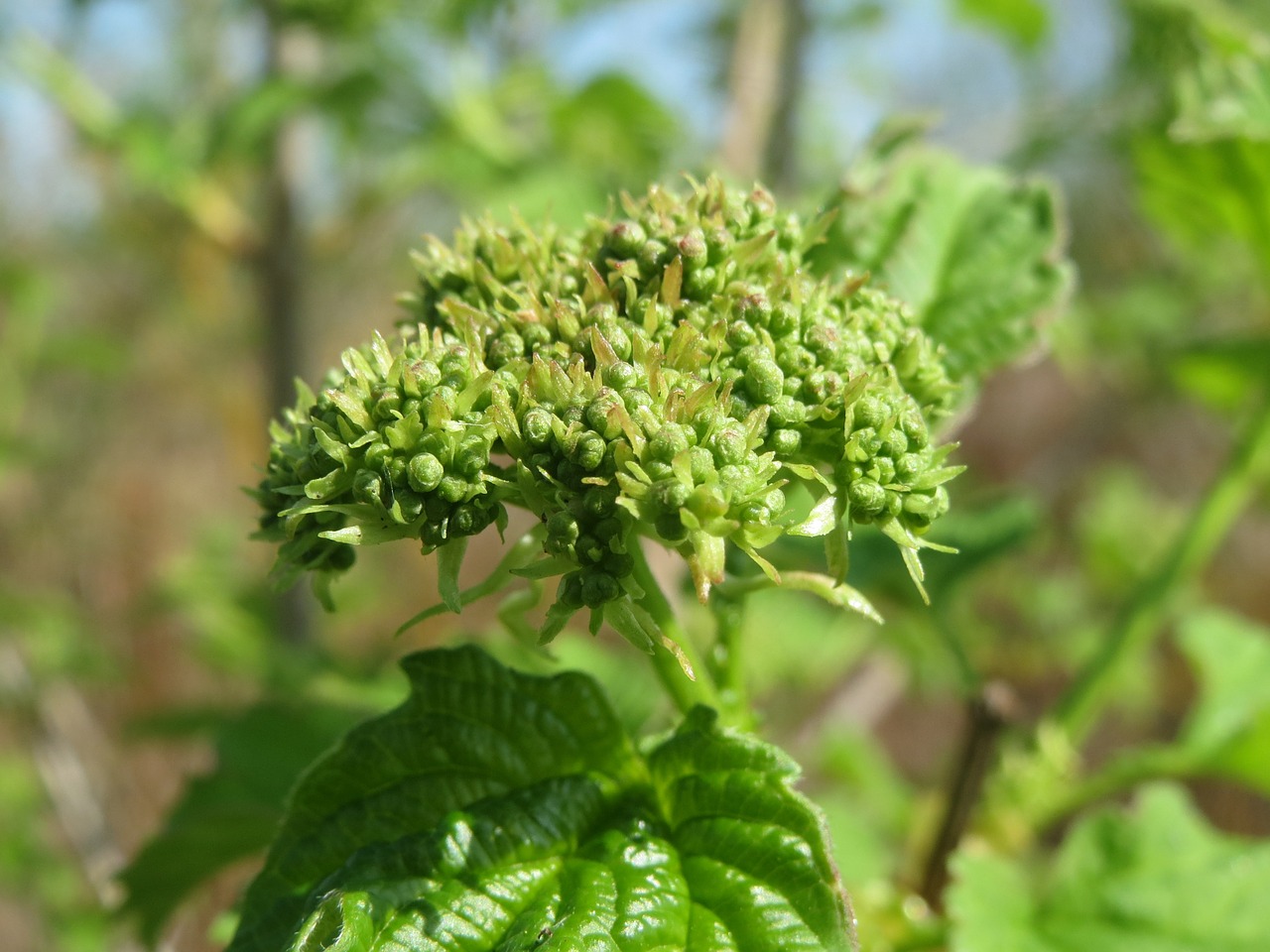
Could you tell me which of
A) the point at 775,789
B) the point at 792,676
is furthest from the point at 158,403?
the point at 775,789

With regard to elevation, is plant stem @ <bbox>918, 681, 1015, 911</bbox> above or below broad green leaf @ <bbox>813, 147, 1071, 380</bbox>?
below

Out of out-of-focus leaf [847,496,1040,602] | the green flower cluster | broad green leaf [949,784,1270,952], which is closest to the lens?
the green flower cluster

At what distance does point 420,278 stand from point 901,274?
2.34ft

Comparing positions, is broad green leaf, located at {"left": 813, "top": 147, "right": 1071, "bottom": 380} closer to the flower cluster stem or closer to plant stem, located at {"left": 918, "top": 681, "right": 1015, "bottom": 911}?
plant stem, located at {"left": 918, "top": 681, "right": 1015, "bottom": 911}

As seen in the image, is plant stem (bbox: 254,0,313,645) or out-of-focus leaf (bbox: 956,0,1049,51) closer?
out-of-focus leaf (bbox: 956,0,1049,51)

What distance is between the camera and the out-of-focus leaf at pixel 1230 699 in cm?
170

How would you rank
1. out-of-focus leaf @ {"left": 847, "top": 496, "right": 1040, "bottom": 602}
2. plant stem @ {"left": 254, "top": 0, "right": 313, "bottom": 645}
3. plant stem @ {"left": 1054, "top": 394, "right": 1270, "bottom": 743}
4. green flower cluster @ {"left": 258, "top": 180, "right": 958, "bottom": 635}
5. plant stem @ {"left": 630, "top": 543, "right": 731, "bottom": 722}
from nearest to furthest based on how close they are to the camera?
1. green flower cluster @ {"left": 258, "top": 180, "right": 958, "bottom": 635}
2. plant stem @ {"left": 630, "top": 543, "right": 731, "bottom": 722}
3. out-of-focus leaf @ {"left": 847, "top": 496, "right": 1040, "bottom": 602}
4. plant stem @ {"left": 1054, "top": 394, "right": 1270, "bottom": 743}
5. plant stem @ {"left": 254, "top": 0, "right": 313, "bottom": 645}

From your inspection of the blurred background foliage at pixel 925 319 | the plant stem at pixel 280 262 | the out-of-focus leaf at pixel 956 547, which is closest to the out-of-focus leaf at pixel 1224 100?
the blurred background foliage at pixel 925 319

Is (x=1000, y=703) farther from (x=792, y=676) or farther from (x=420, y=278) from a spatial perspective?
(x=792, y=676)

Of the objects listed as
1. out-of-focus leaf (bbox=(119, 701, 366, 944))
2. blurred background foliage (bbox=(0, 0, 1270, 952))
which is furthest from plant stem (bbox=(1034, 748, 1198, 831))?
out-of-focus leaf (bbox=(119, 701, 366, 944))

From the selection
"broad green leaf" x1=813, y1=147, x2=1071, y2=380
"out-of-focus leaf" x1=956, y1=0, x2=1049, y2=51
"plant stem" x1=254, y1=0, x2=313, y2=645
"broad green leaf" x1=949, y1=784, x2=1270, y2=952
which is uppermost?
"out-of-focus leaf" x1=956, y1=0, x2=1049, y2=51

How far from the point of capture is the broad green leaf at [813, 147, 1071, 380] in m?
1.42

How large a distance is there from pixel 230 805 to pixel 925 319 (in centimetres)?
129

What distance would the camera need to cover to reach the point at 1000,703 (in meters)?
1.39
